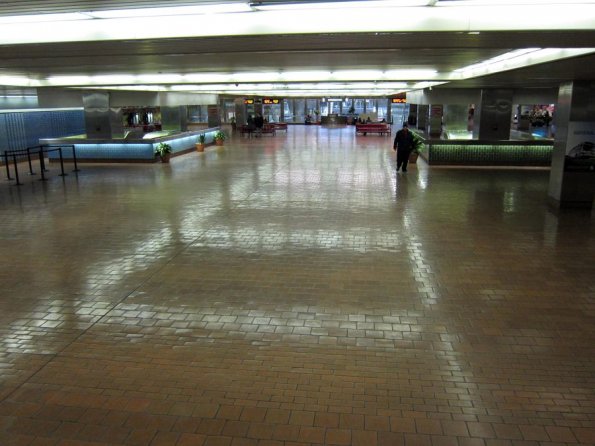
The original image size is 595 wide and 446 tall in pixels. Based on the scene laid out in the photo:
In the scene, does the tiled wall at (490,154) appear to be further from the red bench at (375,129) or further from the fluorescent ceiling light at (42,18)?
the red bench at (375,129)

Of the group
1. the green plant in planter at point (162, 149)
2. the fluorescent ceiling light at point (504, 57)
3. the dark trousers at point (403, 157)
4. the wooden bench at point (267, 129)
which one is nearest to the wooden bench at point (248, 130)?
the wooden bench at point (267, 129)

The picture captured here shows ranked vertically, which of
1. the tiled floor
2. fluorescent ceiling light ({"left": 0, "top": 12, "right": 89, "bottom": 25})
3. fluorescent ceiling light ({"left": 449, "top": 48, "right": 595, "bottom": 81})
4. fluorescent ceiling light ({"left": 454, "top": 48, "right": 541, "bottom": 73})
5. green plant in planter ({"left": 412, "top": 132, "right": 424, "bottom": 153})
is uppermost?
fluorescent ceiling light ({"left": 0, "top": 12, "right": 89, "bottom": 25})

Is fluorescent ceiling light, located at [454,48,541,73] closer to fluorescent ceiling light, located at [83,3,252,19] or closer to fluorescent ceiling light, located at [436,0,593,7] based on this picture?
fluorescent ceiling light, located at [436,0,593,7]

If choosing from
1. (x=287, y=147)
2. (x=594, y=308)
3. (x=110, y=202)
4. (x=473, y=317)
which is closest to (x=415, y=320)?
(x=473, y=317)

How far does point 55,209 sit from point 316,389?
923cm

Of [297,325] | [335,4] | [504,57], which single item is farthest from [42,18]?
[504,57]

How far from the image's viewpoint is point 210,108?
33188mm

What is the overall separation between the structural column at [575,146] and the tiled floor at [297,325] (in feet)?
2.28

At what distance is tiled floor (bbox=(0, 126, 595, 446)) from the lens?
12.3 ft

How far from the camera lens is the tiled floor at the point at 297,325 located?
12.3 feet

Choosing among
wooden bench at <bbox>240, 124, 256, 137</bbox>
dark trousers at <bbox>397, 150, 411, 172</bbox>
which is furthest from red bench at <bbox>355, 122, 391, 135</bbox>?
dark trousers at <bbox>397, 150, 411, 172</bbox>

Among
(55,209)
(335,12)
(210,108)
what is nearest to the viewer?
(335,12)

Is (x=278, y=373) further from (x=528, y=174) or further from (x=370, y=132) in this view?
(x=370, y=132)

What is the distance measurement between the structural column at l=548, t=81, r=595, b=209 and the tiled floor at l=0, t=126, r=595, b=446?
70cm
